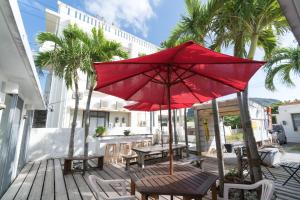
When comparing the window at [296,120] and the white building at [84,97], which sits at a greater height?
the white building at [84,97]

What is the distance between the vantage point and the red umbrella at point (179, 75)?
239cm

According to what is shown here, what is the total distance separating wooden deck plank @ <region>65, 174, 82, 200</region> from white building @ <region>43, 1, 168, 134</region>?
8.79 metres

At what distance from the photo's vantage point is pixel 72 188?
507 cm

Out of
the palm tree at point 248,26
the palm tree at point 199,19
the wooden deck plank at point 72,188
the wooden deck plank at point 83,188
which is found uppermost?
the palm tree at point 199,19

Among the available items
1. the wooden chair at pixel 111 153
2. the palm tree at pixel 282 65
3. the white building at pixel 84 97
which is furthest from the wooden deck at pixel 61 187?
the white building at pixel 84 97

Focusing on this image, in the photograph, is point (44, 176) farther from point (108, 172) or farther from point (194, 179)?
point (194, 179)

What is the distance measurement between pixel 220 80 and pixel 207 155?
28.4 feet

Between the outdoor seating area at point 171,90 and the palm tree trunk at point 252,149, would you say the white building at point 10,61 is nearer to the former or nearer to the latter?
the outdoor seating area at point 171,90

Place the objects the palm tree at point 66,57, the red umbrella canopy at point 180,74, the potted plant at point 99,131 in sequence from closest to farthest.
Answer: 1. the red umbrella canopy at point 180,74
2. the palm tree at point 66,57
3. the potted plant at point 99,131

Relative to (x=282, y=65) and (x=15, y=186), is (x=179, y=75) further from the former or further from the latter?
(x=282, y=65)

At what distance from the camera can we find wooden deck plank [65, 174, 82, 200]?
4.40m

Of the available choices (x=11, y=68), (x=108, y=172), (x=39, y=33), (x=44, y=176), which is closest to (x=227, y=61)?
(x=11, y=68)

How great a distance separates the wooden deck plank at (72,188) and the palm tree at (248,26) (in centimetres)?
440

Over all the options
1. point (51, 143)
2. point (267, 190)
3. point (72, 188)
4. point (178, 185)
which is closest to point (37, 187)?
point (72, 188)
